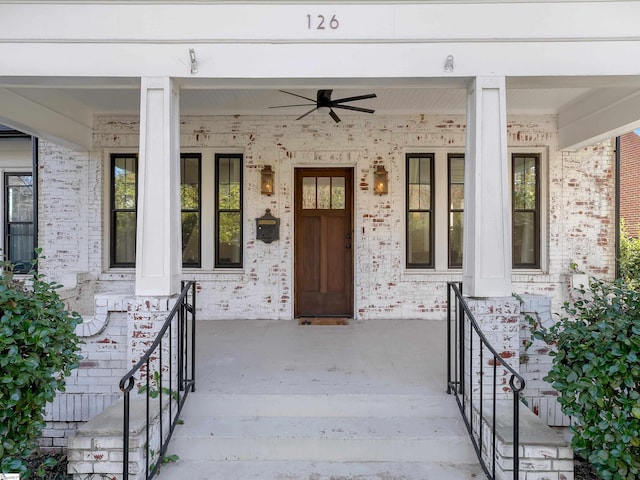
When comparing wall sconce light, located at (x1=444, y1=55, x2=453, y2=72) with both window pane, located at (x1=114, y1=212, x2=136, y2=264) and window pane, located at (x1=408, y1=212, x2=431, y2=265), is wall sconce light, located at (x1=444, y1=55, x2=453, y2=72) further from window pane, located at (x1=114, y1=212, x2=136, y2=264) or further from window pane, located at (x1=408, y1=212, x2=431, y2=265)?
window pane, located at (x1=114, y1=212, x2=136, y2=264)

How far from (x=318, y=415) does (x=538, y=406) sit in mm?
1860

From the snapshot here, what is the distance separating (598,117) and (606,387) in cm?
415

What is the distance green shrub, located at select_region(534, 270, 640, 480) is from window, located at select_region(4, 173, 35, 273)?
7.51 m

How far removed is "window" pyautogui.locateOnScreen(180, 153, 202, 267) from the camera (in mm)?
5988

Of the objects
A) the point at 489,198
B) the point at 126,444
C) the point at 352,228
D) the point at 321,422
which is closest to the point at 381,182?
the point at 352,228

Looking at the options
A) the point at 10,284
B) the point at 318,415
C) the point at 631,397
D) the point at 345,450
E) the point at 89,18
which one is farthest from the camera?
the point at 89,18

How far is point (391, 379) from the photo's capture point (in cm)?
346

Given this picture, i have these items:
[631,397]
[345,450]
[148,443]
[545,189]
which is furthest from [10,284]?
[545,189]

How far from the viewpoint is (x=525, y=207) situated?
602 cm

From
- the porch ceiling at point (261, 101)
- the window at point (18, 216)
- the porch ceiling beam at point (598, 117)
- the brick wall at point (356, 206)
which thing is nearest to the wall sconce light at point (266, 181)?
the brick wall at point (356, 206)

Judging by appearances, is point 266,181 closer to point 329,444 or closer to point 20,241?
point 329,444

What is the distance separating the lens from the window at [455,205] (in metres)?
5.97

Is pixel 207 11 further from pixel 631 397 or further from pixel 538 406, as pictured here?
pixel 538 406

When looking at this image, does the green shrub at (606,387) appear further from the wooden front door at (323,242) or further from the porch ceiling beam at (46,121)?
the porch ceiling beam at (46,121)
